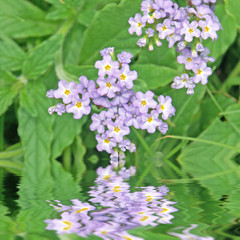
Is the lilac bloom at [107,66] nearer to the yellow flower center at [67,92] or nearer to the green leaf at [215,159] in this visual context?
the yellow flower center at [67,92]

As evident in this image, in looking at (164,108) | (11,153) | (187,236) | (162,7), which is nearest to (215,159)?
(164,108)

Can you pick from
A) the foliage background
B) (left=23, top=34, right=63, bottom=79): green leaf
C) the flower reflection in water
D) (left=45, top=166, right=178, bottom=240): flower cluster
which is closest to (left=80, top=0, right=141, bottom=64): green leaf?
the foliage background

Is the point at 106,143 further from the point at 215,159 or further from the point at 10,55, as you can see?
the point at 10,55

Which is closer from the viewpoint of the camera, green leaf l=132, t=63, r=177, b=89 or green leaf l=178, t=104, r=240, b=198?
green leaf l=178, t=104, r=240, b=198

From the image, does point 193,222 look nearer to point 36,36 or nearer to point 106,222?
point 106,222

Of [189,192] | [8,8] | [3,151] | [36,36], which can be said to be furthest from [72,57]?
[189,192]

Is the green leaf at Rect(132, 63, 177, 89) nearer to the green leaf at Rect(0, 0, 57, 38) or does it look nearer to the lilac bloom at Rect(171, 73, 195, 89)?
the lilac bloom at Rect(171, 73, 195, 89)

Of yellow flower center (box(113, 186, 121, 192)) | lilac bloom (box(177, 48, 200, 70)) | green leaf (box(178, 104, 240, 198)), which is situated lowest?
yellow flower center (box(113, 186, 121, 192))

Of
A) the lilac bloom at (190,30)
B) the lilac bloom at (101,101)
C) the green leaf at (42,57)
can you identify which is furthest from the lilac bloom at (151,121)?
the green leaf at (42,57)
